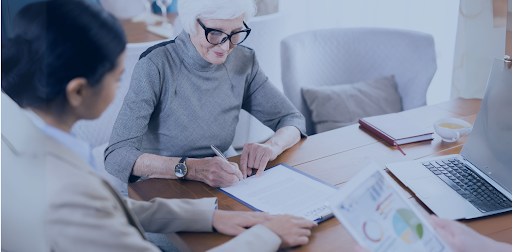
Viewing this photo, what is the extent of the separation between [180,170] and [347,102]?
112 cm

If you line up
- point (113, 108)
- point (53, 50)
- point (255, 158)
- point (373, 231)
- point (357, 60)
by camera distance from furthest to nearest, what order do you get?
point (357, 60), point (113, 108), point (255, 158), point (373, 231), point (53, 50)

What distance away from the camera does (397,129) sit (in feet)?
4.33

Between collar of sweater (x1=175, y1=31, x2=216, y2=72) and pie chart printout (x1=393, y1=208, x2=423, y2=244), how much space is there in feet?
2.70

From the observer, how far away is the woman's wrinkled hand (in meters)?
1.09

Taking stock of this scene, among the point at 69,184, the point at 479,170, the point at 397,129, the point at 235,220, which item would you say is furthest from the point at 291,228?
the point at 397,129

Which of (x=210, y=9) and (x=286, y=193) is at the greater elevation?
(x=210, y=9)

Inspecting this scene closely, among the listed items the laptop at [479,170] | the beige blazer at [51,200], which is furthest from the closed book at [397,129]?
the beige blazer at [51,200]

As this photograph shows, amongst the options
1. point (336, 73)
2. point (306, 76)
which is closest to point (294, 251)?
point (306, 76)

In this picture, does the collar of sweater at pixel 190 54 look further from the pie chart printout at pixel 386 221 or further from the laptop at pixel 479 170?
the pie chart printout at pixel 386 221

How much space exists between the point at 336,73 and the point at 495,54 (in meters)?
0.75

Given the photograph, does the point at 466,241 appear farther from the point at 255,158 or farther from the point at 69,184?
the point at 69,184

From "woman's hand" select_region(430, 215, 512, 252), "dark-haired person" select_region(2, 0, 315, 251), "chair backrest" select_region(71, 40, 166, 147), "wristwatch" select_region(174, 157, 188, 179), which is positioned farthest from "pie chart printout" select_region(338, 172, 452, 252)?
"chair backrest" select_region(71, 40, 166, 147)

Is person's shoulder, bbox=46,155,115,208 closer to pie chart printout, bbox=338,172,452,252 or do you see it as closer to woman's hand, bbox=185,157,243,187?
pie chart printout, bbox=338,172,452,252

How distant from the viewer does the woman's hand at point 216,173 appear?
3.30 feet
